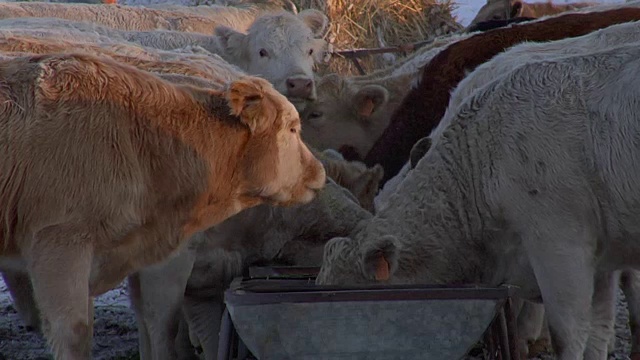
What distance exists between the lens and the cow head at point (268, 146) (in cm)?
554

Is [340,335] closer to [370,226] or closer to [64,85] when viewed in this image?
[370,226]

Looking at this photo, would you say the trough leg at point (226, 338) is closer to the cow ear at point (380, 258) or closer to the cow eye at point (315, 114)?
the cow ear at point (380, 258)

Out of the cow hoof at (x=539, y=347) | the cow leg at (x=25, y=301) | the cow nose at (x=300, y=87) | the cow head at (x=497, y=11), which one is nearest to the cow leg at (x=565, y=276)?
the cow hoof at (x=539, y=347)

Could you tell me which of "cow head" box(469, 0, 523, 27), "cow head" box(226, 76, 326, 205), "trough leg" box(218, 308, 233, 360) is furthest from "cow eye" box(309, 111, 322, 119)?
"trough leg" box(218, 308, 233, 360)

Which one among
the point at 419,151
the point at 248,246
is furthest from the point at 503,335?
the point at 248,246

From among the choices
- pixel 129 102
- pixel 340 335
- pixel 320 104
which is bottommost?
pixel 320 104

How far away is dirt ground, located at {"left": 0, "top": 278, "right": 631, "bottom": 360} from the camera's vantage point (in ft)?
23.9

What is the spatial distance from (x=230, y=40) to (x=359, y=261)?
5.45 meters

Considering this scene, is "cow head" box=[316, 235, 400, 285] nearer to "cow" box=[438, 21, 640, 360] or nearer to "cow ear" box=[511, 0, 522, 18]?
"cow" box=[438, 21, 640, 360]

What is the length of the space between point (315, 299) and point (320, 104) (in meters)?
4.93

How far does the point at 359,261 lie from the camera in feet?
18.7

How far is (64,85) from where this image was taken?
539cm

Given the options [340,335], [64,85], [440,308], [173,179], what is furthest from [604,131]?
[64,85]

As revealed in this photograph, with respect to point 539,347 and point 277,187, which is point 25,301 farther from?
point 539,347
